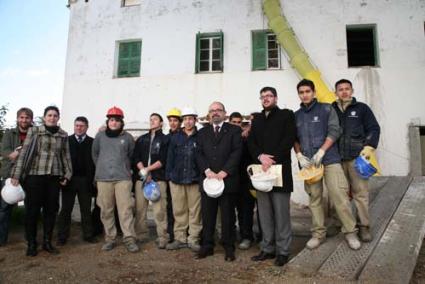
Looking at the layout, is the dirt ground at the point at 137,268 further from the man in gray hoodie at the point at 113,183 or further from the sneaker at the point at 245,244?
the man in gray hoodie at the point at 113,183

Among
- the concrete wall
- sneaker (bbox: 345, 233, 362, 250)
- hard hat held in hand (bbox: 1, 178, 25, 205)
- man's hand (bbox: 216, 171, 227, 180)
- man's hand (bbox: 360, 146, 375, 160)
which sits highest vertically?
the concrete wall

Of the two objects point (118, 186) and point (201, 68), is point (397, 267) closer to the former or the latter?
point (118, 186)

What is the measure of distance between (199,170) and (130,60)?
6696mm

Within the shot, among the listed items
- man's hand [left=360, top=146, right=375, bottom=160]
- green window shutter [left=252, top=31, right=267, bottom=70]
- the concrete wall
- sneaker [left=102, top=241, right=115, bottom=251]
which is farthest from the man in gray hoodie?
green window shutter [left=252, top=31, right=267, bottom=70]

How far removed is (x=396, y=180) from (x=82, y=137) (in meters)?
5.37

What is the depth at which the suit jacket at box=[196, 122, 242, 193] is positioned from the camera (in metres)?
3.79

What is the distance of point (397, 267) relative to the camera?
2980 millimetres

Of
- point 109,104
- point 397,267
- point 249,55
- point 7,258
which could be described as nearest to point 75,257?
point 7,258

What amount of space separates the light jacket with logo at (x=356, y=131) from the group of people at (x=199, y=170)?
11mm

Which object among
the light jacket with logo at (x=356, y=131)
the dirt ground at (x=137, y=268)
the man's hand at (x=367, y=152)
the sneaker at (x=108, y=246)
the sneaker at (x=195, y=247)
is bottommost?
the dirt ground at (x=137, y=268)

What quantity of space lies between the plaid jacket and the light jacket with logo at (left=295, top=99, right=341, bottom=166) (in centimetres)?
325

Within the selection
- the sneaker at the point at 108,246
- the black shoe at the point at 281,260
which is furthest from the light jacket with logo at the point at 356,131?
the sneaker at the point at 108,246

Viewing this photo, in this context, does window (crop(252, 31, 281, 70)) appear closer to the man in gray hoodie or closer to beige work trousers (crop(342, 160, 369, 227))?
the man in gray hoodie

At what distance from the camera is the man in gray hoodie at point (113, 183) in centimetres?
430
